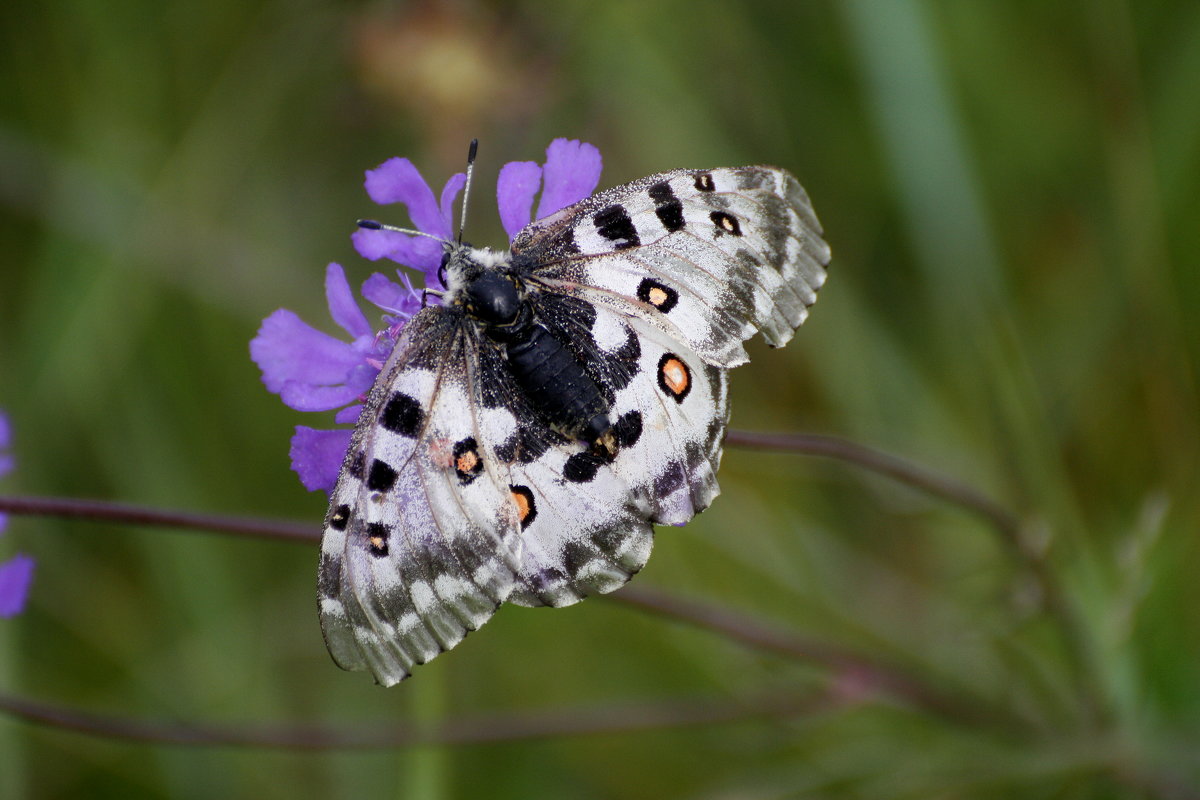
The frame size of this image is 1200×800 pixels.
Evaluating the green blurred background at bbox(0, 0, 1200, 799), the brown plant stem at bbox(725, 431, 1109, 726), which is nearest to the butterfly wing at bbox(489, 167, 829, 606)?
the brown plant stem at bbox(725, 431, 1109, 726)

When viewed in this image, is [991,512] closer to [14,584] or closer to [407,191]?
[407,191]

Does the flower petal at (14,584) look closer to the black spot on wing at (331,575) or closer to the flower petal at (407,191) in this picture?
the black spot on wing at (331,575)

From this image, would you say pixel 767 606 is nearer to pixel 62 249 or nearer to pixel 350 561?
pixel 350 561

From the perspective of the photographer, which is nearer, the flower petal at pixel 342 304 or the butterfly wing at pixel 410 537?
the butterfly wing at pixel 410 537

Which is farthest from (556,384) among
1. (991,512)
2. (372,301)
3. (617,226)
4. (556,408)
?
(991,512)

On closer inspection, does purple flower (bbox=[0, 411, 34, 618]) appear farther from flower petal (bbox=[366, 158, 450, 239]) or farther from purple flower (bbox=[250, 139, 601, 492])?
flower petal (bbox=[366, 158, 450, 239])

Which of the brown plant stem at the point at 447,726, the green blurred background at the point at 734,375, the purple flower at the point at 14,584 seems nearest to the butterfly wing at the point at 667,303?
the brown plant stem at the point at 447,726

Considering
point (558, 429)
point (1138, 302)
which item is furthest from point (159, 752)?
point (1138, 302)
